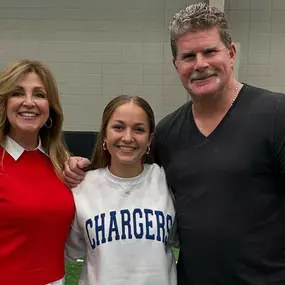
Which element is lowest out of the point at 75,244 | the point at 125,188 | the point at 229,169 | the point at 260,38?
the point at 75,244

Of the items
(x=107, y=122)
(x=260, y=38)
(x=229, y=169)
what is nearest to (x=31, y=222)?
(x=107, y=122)

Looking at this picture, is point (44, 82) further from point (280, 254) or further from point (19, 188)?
point (280, 254)

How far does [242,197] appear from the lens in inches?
55.6

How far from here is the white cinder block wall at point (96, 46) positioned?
458 cm

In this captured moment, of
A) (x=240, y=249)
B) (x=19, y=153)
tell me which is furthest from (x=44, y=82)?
(x=240, y=249)

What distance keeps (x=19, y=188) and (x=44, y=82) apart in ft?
1.37

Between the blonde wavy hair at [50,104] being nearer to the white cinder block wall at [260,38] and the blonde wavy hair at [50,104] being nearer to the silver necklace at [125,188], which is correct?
the silver necklace at [125,188]

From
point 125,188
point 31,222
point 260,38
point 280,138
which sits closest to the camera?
point 280,138

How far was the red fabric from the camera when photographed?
152cm

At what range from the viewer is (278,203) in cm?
142

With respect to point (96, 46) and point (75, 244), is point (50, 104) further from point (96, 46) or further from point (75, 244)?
point (96, 46)

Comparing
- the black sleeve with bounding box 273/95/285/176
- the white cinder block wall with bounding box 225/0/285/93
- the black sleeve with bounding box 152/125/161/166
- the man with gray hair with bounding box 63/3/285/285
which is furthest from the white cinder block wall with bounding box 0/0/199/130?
the black sleeve with bounding box 273/95/285/176

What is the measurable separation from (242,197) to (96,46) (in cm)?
349

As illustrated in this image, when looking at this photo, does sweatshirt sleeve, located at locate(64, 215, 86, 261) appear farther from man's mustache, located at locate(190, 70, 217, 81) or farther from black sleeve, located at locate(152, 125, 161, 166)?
man's mustache, located at locate(190, 70, 217, 81)
